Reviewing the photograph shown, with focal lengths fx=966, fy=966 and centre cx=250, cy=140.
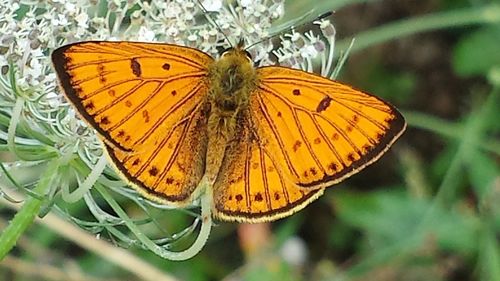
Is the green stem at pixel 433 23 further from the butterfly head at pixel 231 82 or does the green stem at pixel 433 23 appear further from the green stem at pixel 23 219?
the green stem at pixel 23 219

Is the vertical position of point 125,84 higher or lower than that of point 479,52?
higher

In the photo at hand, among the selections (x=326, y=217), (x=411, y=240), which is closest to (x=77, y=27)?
(x=411, y=240)

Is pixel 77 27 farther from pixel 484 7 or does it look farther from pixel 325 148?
pixel 484 7

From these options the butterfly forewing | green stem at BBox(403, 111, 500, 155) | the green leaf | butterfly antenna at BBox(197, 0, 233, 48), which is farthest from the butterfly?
the green leaf

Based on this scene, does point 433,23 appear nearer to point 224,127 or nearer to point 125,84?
point 224,127

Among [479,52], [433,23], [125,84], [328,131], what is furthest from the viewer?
[479,52]

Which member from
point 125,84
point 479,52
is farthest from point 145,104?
point 479,52

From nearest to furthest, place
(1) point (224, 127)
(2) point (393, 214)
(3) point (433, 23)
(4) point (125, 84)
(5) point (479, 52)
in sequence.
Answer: (4) point (125, 84), (1) point (224, 127), (3) point (433, 23), (2) point (393, 214), (5) point (479, 52)
